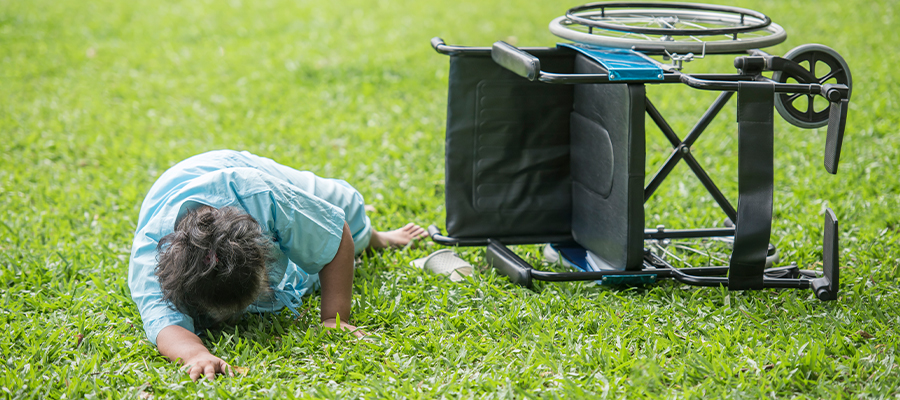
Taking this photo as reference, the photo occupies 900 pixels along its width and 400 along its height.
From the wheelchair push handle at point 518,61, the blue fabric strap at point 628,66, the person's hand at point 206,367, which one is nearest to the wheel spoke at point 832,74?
the blue fabric strap at point 628,66

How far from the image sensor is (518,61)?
2.50 m

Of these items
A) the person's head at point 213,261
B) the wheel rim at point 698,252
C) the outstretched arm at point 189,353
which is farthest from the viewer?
the wheel rim at point 698,252

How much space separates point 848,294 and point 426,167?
2.42m

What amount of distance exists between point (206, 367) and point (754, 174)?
6.32 ft

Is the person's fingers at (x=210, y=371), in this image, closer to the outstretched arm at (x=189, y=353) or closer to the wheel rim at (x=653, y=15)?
the outstretched arm at (x=189, y=353)

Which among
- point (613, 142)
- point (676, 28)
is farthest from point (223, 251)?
point (676, 28)

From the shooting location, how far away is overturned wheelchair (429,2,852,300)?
247 centimetres

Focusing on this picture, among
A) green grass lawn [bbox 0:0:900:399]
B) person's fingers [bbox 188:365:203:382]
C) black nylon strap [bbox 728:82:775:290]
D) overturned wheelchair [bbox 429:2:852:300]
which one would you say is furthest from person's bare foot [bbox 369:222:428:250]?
black nylon strap [bbox 728:82:775:290]

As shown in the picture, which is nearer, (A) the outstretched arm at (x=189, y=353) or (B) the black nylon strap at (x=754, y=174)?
(A) the outstretched arm at (x=189, y=353)

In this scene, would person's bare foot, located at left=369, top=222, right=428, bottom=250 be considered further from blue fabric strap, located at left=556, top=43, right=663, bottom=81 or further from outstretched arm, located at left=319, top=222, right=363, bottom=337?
blue fabric strap, located at left=556, top=43, right=663, bottom=81

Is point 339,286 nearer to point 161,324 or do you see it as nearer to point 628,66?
point 161,324

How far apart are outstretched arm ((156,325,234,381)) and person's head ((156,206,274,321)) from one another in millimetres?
123

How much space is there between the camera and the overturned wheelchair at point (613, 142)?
2467 mm

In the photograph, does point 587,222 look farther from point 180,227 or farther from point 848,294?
point 180,227
